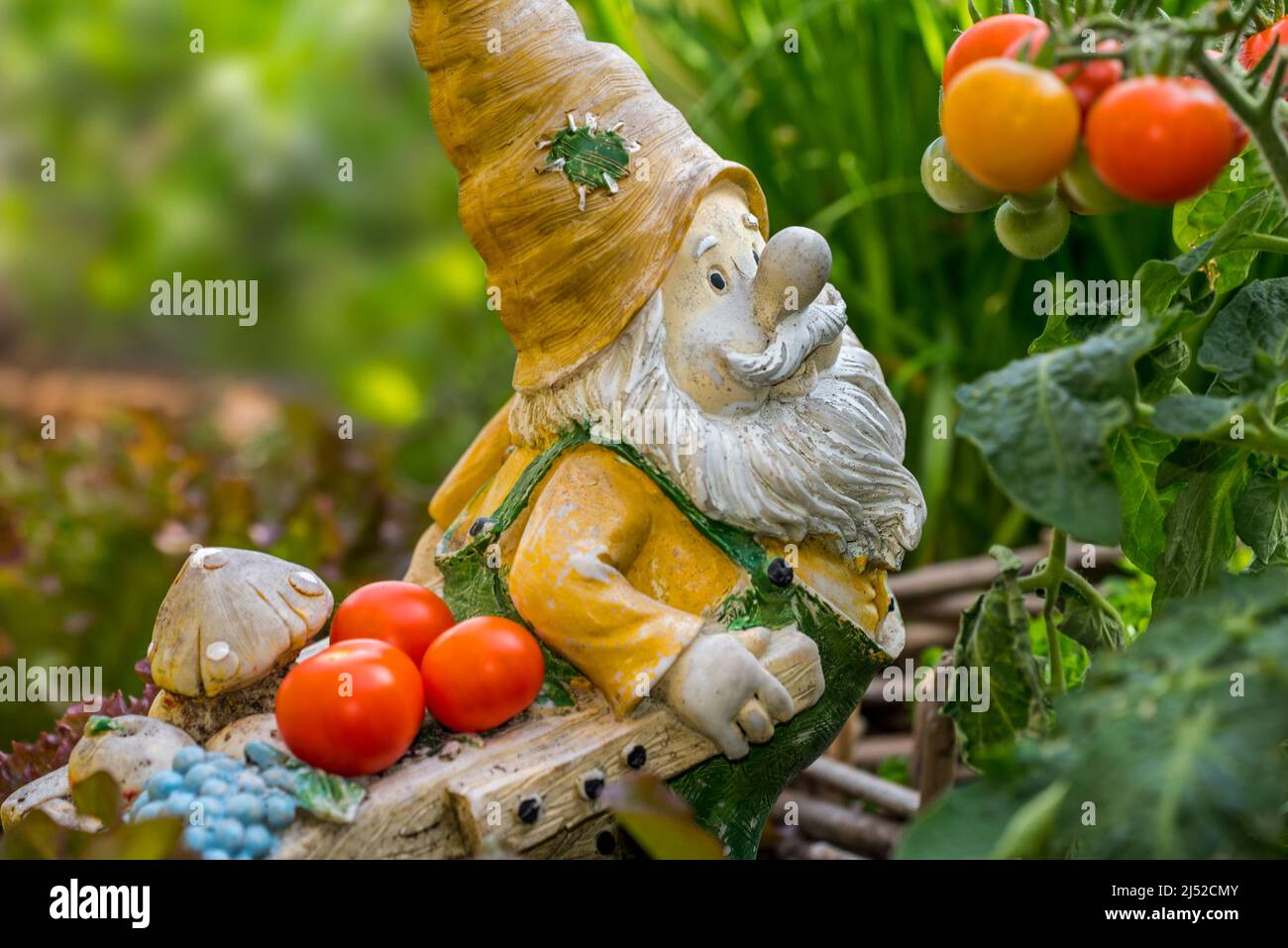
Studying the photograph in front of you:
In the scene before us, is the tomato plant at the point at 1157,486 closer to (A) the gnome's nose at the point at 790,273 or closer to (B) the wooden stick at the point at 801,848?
(A) the gnome's nose at the point at 790,273

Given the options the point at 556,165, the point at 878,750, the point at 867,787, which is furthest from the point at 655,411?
the point at 878,750

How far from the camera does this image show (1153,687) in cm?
76

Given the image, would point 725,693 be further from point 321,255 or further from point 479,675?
point 321,255

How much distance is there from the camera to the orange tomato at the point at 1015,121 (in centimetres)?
78

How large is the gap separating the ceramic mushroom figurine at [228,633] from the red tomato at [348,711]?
87 millimetres

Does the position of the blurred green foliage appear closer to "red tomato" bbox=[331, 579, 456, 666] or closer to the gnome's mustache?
"red tomato" bbox=[331, 579, 456, 666]

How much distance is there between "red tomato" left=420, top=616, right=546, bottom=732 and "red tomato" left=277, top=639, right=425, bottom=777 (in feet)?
0.14

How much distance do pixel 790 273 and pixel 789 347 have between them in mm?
64

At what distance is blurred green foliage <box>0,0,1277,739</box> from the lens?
2.04 metres

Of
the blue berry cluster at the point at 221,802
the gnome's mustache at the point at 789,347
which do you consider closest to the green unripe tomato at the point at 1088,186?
the gnome's mustache at the point at 789,347

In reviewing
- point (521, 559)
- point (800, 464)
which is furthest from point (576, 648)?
point (800, 464)

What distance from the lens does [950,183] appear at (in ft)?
3.14

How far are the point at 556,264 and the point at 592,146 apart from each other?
0.34ft
